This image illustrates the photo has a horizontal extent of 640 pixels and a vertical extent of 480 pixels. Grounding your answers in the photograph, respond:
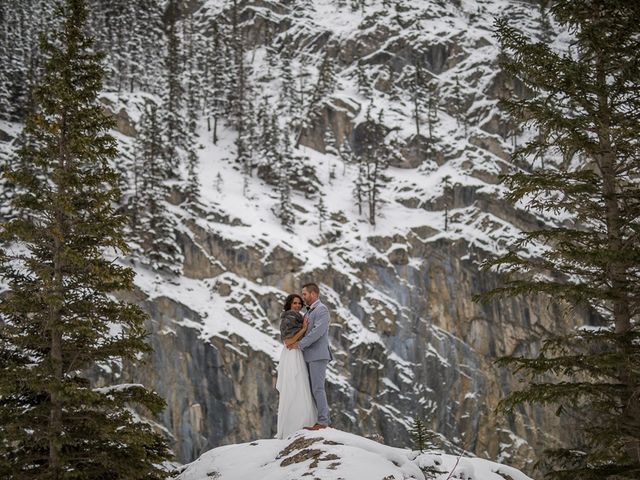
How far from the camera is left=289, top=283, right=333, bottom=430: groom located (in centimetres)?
891

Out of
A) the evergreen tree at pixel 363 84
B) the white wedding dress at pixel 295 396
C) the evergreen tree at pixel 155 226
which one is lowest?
the white wedding dress at pixel 295 396

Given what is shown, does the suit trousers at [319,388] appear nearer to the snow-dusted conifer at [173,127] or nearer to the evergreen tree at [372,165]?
the snow-dusted conifer at [173,127]

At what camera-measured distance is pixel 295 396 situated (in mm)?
9102

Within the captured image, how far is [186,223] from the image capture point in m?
41.0

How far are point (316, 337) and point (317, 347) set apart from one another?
283mm

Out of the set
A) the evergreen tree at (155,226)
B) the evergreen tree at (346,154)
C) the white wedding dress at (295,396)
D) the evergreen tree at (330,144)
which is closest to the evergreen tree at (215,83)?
the evergreen tree at (330,144)

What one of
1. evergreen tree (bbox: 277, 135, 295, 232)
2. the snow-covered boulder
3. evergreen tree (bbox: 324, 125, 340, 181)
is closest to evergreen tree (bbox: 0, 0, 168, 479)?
the snow-covered boulder

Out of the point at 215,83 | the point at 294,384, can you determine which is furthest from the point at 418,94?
the point at 294,384

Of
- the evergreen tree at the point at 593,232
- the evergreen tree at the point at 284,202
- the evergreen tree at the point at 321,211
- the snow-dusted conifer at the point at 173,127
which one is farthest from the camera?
the evergreen tree at the point at 321,211

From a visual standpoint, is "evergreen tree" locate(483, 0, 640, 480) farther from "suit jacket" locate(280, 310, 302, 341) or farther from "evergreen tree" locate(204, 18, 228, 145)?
"evergreen tree" locate(204, 18, 228, 145)

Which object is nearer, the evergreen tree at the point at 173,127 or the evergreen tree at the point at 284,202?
the evergreen tree at the point at 284,202

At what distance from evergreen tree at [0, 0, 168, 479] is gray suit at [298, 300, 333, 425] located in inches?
97.9

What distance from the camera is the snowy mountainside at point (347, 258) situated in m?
34.2

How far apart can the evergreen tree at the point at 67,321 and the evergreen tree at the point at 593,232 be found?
18.9ft
